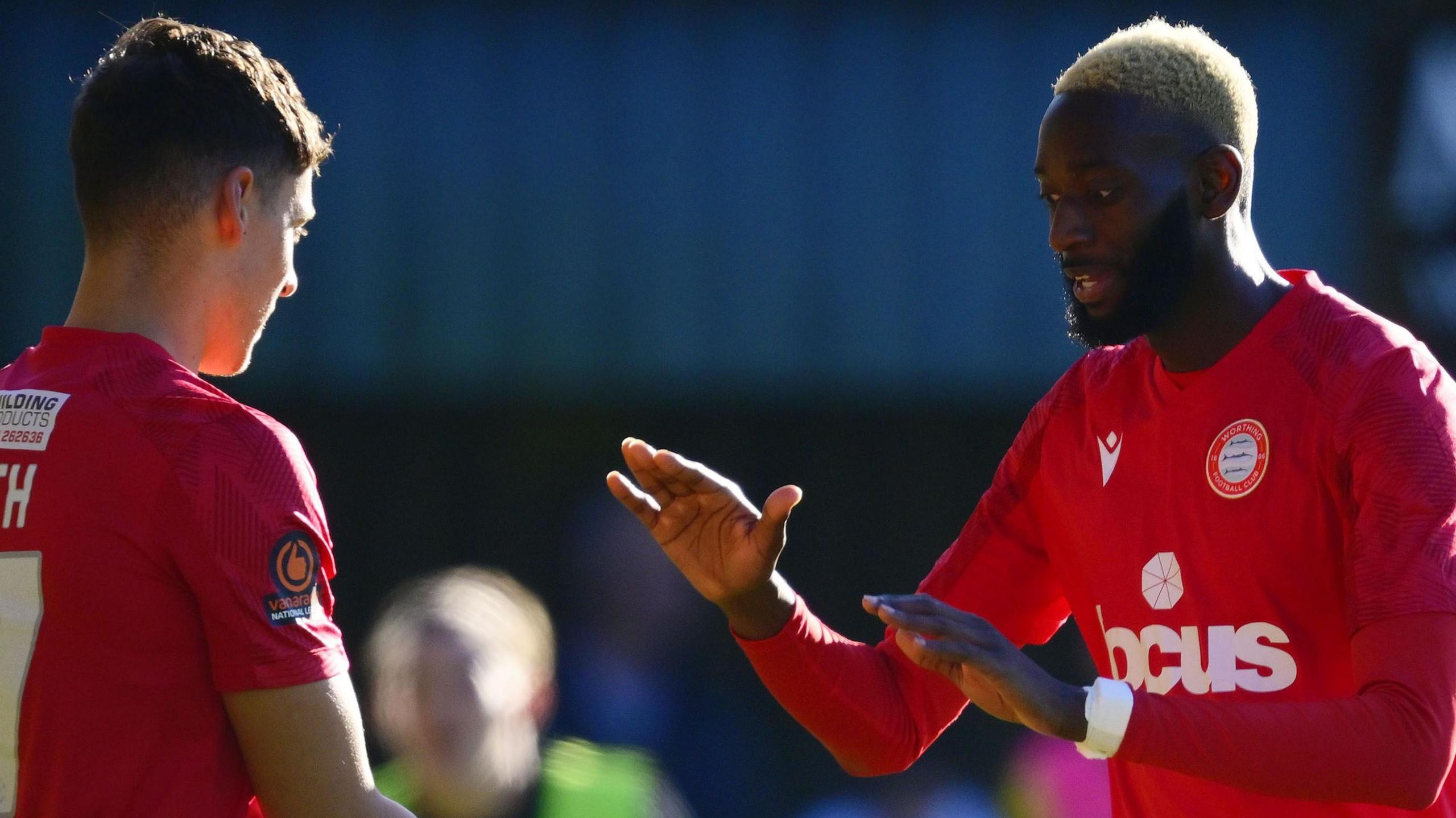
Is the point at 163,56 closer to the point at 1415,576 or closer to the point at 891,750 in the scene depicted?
the point at 891,750

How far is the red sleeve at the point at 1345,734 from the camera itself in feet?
6.63

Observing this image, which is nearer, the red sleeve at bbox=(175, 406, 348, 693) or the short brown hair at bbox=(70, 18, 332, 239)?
the red sleeve at bbox=(175, 406, 348, 693)

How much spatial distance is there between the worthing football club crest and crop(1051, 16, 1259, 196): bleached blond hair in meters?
0.44

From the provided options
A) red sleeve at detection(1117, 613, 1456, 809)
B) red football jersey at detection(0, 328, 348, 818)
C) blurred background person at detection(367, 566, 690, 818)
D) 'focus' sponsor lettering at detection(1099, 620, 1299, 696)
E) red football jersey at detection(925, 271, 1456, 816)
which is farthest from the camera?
blurred background person at detection(367, 566, 690, 818)

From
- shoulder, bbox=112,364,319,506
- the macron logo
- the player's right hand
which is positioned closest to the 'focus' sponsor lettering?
the macron logo

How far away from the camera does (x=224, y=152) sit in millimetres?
2104

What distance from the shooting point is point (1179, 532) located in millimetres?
2467

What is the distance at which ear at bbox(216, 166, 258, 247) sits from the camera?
6.88 ft

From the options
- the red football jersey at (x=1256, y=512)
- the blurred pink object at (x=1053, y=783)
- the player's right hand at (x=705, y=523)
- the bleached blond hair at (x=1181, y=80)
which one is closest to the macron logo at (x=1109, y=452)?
the red football jersey at (x=1256, y=512)

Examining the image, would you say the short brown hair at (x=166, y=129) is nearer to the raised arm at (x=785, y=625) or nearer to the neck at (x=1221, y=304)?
the raised arm at (x=785, y=625)

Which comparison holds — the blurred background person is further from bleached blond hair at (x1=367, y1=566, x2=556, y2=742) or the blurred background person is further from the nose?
the nose

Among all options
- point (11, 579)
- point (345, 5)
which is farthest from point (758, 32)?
point (11, 579)

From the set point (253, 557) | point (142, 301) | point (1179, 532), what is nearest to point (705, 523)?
point (1179, 532)

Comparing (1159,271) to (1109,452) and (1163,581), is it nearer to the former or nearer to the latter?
(1109,452)
